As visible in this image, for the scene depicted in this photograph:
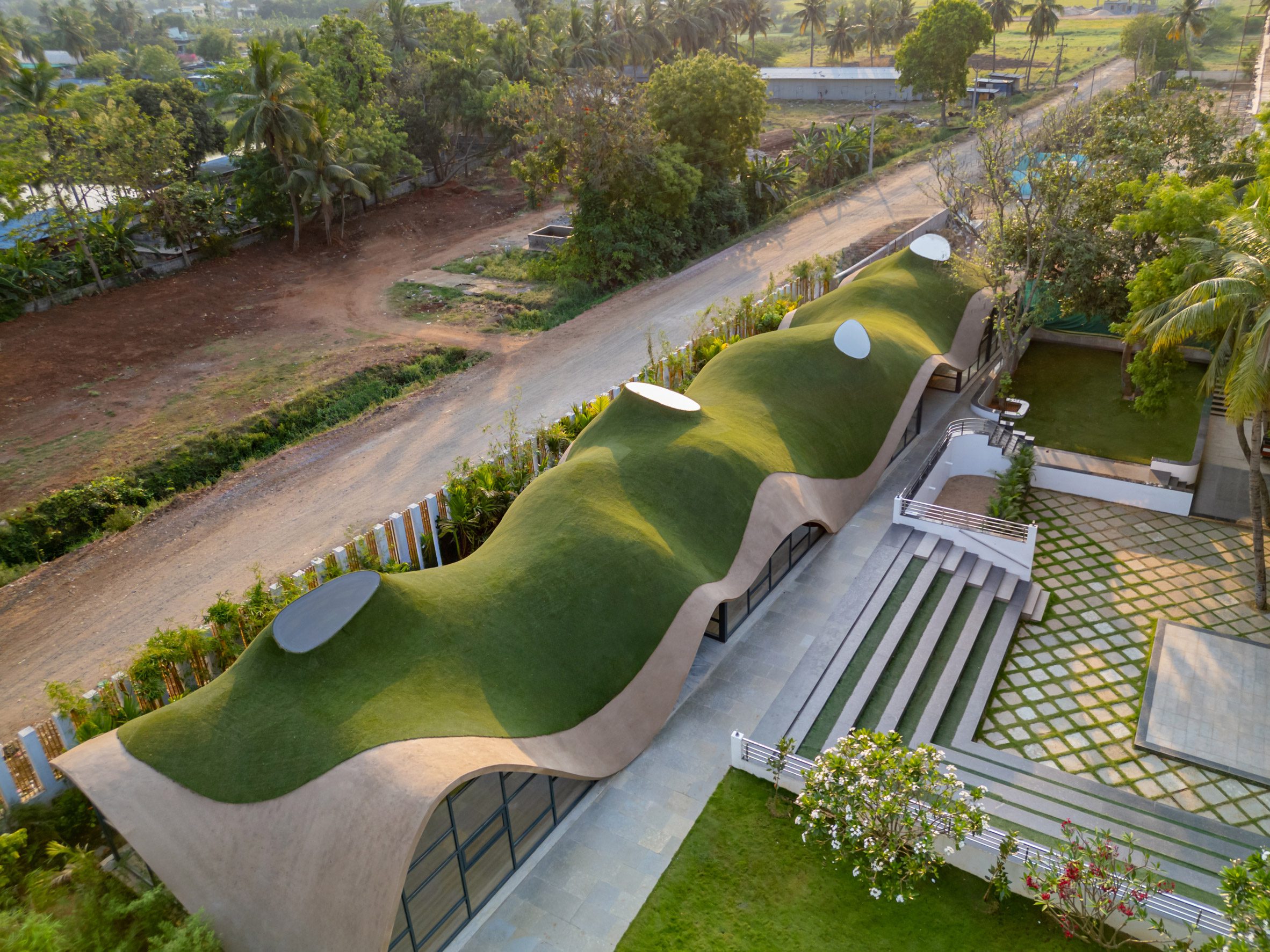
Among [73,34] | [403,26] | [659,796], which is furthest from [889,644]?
[73,34]

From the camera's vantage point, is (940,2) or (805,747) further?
(940,2)

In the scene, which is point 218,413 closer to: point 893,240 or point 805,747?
point 805,747

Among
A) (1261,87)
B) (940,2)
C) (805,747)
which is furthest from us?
(1261,87)

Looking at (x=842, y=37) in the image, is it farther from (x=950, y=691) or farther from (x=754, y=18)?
(x=950, y=691)

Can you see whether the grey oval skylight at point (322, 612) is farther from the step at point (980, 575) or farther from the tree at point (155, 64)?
the tree at point (155, 64)

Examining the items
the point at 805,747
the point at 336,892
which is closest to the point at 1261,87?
the point at 805,747

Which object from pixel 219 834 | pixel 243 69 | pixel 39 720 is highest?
pixel 243 69

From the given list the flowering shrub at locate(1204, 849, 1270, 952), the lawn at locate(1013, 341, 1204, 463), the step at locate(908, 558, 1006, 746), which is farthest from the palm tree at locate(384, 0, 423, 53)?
the flowering shrub at locate(1204, 849, 1270, 952)
